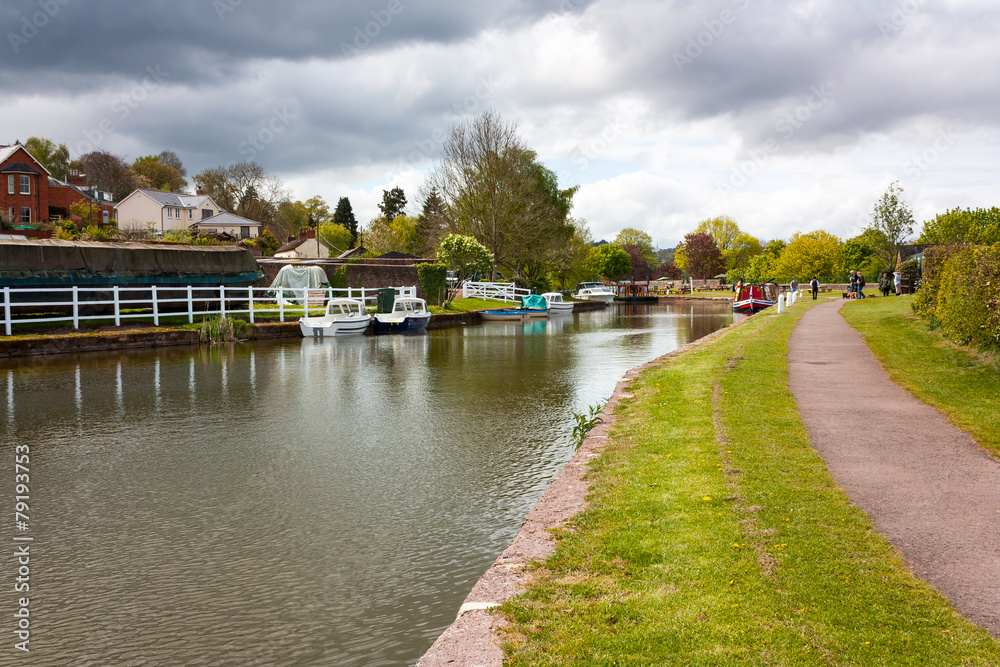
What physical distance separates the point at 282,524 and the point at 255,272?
3026cm

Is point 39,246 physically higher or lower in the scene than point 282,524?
higher

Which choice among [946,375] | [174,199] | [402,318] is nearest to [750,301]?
[402,318]

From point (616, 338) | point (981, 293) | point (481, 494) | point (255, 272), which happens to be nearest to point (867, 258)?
point (616, 338)

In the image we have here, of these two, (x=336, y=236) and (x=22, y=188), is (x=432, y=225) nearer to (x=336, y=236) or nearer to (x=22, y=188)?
(x=22, y=188)

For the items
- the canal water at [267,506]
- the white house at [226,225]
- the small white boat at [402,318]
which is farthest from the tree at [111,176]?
the canal water at [267,506]

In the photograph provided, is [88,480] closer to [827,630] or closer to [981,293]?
[827,630]

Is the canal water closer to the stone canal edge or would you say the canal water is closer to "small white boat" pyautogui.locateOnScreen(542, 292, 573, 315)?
the stone canal edge

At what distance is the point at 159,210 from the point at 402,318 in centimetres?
7001

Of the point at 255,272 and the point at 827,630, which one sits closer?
the point at 827,630

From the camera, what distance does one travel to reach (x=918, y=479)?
243 inches

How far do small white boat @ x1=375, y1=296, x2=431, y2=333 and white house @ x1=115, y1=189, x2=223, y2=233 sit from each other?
6479 centimetres

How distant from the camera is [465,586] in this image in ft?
17.2

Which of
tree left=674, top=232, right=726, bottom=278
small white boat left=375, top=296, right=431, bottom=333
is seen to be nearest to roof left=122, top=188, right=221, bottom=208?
small white boat left=375, top=296, right=431, bottom=333

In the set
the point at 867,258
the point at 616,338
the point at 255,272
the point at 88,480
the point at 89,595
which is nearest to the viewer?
the point at 89,595
